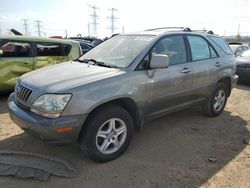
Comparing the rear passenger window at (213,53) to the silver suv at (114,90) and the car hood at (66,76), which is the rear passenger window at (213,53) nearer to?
the silver suv at (114,90)

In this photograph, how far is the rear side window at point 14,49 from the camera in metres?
6.50

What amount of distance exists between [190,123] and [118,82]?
93.4 inches

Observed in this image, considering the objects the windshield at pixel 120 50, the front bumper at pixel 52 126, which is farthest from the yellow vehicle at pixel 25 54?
the front bumper at pixel 52 126

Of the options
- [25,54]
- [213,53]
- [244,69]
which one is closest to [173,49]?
[213,53]

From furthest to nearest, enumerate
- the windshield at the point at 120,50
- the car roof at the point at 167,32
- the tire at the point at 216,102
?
1. the tire at the point at 216,102
2. the car roof at the point at 167,32
3. the windshield at the point at 120,50

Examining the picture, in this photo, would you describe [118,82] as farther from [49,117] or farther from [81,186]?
[81,186]

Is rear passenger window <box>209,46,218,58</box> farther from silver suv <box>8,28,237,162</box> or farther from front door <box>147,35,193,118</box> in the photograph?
front door <box>147,35,193,118</box>

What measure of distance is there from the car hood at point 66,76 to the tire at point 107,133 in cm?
44

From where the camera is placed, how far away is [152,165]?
12.1 ft

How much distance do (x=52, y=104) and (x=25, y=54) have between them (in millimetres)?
4094

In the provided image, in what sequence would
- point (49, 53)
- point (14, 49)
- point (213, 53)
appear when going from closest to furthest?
point (213, 53)
point (14, 49)
point (49, 53)

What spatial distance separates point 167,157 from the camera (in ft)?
12.9

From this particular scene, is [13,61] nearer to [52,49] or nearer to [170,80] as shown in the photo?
[52,49]

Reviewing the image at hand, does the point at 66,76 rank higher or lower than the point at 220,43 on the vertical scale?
lower
